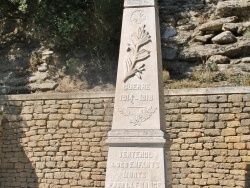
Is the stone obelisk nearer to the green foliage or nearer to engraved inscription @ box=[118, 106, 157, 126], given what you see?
engraved inscription @ box=[118, 106, 157, 126]

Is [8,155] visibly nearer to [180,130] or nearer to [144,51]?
[180,130]

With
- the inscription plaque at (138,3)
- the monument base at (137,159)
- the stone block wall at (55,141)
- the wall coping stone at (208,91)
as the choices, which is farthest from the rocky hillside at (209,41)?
the monument base at (137,159)

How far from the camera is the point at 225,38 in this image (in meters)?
11.3

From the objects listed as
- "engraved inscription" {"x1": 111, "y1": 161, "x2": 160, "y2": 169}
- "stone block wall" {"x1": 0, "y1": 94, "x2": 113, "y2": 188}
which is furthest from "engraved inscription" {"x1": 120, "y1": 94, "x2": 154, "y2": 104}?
"stone block wall" {"x1": 0, "y1": 94, "x2": 113, "y2": 188}

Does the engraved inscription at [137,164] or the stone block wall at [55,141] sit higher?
the stone block wall at [55,141]

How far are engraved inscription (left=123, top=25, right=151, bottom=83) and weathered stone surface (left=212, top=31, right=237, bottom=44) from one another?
19.9 feet

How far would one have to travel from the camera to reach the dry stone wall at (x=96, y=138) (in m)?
8.62

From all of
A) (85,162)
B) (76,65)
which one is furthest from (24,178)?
(76,65)

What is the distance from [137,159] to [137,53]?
4.37ft

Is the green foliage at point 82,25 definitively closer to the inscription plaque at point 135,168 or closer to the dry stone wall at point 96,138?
the dry stone wall at point 96,138

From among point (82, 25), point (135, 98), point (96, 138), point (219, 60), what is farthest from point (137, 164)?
point (82, 25)

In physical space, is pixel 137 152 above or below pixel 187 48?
below

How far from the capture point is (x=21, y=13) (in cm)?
1311

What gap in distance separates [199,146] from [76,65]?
434 cm
